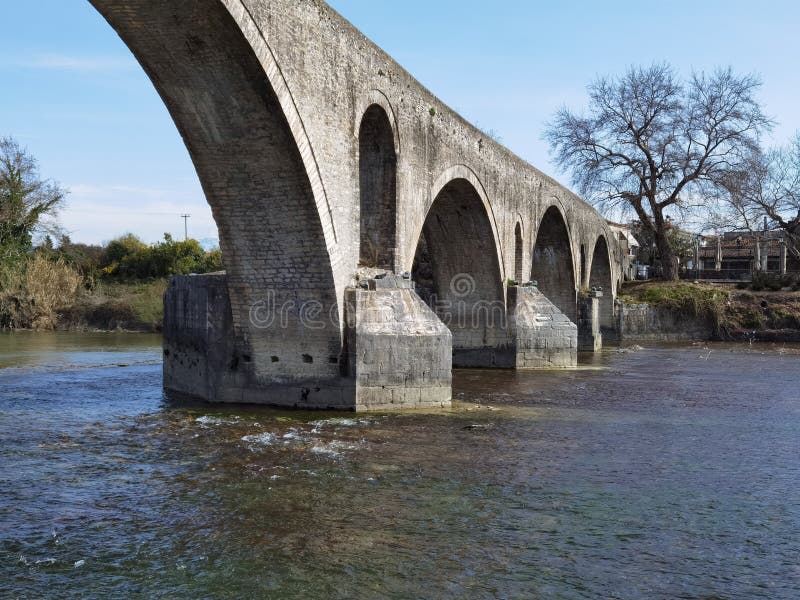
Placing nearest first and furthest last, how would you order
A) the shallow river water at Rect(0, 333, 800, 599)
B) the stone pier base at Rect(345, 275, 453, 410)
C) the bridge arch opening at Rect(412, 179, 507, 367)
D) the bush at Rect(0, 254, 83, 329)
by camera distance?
the shallow river water at Rect(0, 333, 800, 599) → the stone pier base at Rect(345, 275, 453, 410) → the bridge arch opening at Rect(412, 179, 507, 367) → the bush at Rect(0, 254, 83, 329)

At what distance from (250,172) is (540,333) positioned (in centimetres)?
993

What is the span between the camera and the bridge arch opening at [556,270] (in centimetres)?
2636

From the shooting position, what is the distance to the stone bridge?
9.38 m

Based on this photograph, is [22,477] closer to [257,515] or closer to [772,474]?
[257,515]

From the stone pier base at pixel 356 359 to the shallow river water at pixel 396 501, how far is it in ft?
1.54

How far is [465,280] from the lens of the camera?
1903cm

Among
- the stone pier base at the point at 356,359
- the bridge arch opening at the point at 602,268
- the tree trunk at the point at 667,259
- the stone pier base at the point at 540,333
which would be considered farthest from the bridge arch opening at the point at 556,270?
the stone pier base at the point at 356,359

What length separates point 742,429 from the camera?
10922 mm

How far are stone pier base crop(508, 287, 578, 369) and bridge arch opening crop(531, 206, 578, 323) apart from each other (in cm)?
768

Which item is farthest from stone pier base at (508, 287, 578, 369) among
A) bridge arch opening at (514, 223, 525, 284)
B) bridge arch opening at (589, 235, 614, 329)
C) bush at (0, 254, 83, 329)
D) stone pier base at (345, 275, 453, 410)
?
bush at (0, 254, 83, 329)

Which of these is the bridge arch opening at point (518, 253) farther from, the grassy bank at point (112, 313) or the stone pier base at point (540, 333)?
the grassy bank at point (112, 313)

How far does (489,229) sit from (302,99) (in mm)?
8749

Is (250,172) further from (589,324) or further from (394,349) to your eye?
(589,324)

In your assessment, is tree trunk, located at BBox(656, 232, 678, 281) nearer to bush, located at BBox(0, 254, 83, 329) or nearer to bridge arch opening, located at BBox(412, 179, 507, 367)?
bridge arch opening, located at BBox(412, 179, 507, 367)
